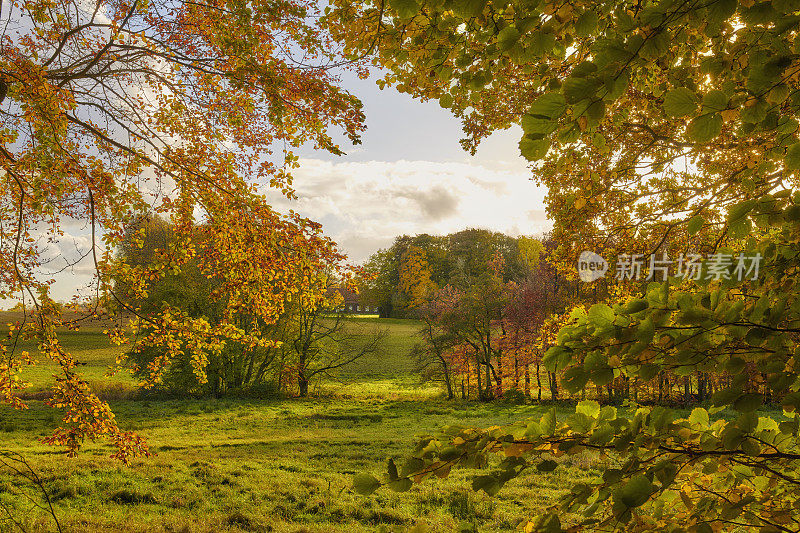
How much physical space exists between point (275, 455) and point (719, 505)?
1080cm

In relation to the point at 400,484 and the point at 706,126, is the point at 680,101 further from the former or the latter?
the point at 400,484

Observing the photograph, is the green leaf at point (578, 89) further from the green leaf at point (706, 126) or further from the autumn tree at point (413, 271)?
the autumn tree at point (413, 271)

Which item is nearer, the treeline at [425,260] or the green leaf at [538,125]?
the green leaf at [538,125]

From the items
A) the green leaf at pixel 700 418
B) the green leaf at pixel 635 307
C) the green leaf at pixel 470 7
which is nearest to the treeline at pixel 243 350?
the green leaf at pixel 700 418

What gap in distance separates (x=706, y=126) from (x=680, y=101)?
12 cm

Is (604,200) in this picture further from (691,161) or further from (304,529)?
(304,529)

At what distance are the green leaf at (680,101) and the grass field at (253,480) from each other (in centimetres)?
190

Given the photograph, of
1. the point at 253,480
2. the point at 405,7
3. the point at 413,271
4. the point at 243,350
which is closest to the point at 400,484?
the point at 405,7

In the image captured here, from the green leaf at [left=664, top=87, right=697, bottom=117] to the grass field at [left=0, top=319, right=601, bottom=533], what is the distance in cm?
190

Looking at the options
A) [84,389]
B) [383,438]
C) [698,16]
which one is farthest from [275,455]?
[698,16]

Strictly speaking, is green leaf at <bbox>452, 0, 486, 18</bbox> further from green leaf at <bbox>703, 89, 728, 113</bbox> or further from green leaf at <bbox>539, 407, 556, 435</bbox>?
green leaf at <bbox>539, 407, 556, 435</bbox>

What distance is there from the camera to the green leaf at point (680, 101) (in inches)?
47.8

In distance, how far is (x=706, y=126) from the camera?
1256 millimetres

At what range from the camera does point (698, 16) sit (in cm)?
127
